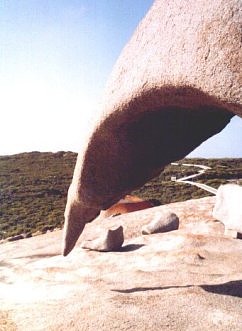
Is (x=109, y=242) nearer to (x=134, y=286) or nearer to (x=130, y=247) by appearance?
(x=130, y=247)

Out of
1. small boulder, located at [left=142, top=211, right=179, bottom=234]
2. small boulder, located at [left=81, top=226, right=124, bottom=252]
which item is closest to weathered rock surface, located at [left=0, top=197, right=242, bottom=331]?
small boulder, located at [left=81, top=226, right=124, bottom=252]

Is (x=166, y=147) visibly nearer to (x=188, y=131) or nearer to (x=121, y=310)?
(x=188, y=131)

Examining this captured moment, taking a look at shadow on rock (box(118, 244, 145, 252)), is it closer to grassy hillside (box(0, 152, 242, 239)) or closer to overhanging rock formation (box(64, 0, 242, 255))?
overhanging rock formation (box(64, 0, 242, 255))

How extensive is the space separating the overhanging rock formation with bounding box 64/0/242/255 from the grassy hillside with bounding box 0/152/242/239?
15287mm

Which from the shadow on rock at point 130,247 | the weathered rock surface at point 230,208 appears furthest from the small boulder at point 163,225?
the shadow on rock at point 130,247

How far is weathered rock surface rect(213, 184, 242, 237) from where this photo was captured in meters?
7.73

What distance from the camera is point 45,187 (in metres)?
39.0

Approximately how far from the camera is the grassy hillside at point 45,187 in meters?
24.9

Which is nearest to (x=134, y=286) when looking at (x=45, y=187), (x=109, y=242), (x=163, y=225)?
(x=109, y=242)

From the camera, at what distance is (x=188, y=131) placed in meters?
3.88

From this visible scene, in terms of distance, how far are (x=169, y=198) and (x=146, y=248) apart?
76.7ft

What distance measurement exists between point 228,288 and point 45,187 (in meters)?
35.1

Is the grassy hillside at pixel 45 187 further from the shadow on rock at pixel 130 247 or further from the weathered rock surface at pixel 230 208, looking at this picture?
the shadow on rock at pixel 130 247

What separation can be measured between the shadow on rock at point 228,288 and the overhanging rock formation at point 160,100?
4.66 feet
